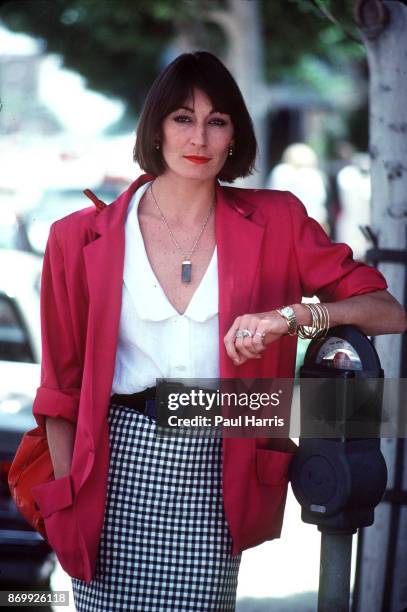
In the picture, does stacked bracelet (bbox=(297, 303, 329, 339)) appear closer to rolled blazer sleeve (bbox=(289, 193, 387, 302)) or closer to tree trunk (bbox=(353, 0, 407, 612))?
rolled blazer sleeve (bbox=(289, 193, 387, 302))

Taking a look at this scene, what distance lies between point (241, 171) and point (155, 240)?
0.32m

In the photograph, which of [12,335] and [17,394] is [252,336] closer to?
[17,394]

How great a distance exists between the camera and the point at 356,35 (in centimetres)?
402

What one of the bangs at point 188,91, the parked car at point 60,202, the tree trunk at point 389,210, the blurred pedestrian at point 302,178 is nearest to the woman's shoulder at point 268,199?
the bangs at point 188,91

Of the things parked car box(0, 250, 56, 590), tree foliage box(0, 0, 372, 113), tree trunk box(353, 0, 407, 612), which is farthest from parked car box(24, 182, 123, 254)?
tree trunk box(353, 0, 407, 612)

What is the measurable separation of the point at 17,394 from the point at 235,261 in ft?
6.67

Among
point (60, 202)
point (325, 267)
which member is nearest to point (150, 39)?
point (60, 202)

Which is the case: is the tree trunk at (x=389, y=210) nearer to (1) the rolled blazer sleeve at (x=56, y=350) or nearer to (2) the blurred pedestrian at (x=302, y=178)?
(1) the rolled blazer sleeve at (x=56, y=350)

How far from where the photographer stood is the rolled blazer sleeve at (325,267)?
249cm

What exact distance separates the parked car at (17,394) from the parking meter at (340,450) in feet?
6.07

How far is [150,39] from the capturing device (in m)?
18.6

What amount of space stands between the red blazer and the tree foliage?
8606mm

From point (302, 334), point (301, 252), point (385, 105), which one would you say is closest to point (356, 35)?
point (385, 105)

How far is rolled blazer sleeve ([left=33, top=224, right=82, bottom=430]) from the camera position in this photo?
260cm
